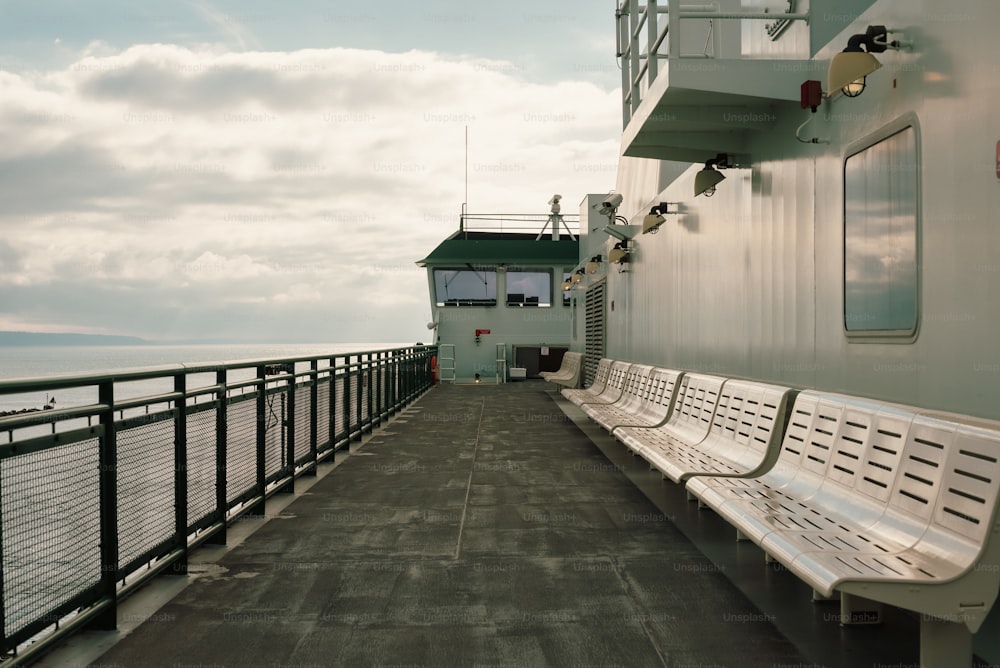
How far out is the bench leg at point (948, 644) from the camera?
2.61 meters

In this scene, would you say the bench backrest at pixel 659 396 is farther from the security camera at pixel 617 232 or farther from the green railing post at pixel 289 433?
the security camera at pixel 617 232

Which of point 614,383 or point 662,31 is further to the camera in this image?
point 614,383

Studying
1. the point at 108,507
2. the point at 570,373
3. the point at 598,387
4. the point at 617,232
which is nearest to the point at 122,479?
the point at 108,507

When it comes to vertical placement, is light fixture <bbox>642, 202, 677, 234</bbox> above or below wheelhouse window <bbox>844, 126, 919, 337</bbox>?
above

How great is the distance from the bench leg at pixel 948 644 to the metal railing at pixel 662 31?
3.63 metres

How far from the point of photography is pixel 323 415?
24.0 ft

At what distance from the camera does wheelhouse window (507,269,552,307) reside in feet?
69.0

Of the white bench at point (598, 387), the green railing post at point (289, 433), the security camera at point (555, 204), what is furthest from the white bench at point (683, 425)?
the security camera at point (555, 204)

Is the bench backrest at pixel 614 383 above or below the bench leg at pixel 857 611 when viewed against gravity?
above

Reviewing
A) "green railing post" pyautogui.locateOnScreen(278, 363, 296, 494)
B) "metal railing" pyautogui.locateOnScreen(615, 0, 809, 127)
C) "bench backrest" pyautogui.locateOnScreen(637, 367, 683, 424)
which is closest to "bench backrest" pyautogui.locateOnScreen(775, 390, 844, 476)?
"metal railing" pyautogui.locateOnScreen(615, 0, 809, 127)

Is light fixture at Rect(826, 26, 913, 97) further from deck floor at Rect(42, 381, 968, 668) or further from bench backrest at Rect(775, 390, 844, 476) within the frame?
deck floor at Rect(42, 381, 968, 668)

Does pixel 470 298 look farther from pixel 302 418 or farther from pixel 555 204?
pixel 302 418

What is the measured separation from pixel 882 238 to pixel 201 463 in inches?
145

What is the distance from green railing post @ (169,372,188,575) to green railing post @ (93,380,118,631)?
64 cm
